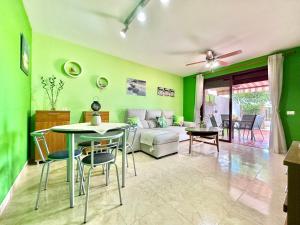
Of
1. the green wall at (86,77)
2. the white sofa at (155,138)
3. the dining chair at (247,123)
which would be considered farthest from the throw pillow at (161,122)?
the dining chair at (247,123)

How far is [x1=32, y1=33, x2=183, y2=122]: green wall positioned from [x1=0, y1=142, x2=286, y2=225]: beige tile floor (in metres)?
1.54

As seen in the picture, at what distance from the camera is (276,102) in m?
3.55

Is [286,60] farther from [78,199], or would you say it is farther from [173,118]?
[78,199]

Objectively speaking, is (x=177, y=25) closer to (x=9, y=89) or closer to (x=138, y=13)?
(x=138, y=13)

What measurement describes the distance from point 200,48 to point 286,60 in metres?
2.22

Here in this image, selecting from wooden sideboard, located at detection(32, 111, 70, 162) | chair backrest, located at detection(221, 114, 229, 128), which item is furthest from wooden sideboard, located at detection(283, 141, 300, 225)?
chair backrest, located at detection(221, 114, 229, 128)

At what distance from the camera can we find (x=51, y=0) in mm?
2070

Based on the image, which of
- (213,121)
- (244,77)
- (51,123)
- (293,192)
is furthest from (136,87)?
(293,192)

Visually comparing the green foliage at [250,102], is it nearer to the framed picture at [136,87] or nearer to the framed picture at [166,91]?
the framed picture at [166,91]

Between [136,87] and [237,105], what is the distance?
4262 millimetres

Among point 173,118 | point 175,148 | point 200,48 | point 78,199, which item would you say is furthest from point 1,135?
point 173,118

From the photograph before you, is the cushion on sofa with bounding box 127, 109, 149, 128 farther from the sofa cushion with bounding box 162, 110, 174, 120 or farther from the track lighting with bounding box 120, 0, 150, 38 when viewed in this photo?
the track lighting with bounding box 120, 0, 150, 38

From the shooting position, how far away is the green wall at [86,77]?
2.99m

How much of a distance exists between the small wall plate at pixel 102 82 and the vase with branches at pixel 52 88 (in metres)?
0.90
